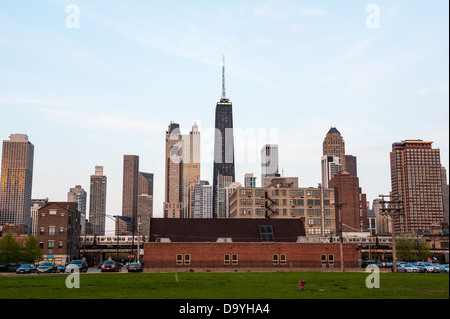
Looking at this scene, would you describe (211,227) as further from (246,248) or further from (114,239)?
(114,239)

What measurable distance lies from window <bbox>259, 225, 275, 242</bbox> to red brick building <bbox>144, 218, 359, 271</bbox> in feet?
0.54

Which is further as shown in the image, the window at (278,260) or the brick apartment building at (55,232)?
the brick apartment building at (55,232)

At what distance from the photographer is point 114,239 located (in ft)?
469

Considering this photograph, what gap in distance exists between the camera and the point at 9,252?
94.6 m

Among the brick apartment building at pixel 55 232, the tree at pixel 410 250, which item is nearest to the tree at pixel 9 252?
the brick apartment building at pixel 55 232

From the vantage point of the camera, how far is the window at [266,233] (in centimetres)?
7466

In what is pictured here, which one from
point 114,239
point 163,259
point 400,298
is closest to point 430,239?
point 114,239

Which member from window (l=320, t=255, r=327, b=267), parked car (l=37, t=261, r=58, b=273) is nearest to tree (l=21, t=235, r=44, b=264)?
parked car (l=37, t=261, r=58, b=273)

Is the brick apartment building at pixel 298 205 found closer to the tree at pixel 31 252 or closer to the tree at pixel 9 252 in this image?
the tree at pixel 31 252

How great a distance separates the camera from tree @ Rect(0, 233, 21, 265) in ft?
307

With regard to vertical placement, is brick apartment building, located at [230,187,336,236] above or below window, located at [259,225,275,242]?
above

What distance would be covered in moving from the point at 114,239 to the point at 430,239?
124m

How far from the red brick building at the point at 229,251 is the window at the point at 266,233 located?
0.16 m

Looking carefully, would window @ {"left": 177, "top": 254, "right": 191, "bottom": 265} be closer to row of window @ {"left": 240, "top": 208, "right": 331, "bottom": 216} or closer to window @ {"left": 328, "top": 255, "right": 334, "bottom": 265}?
window @ {"left": 328, "top": 255, "right": 334, "bottom": 265}
